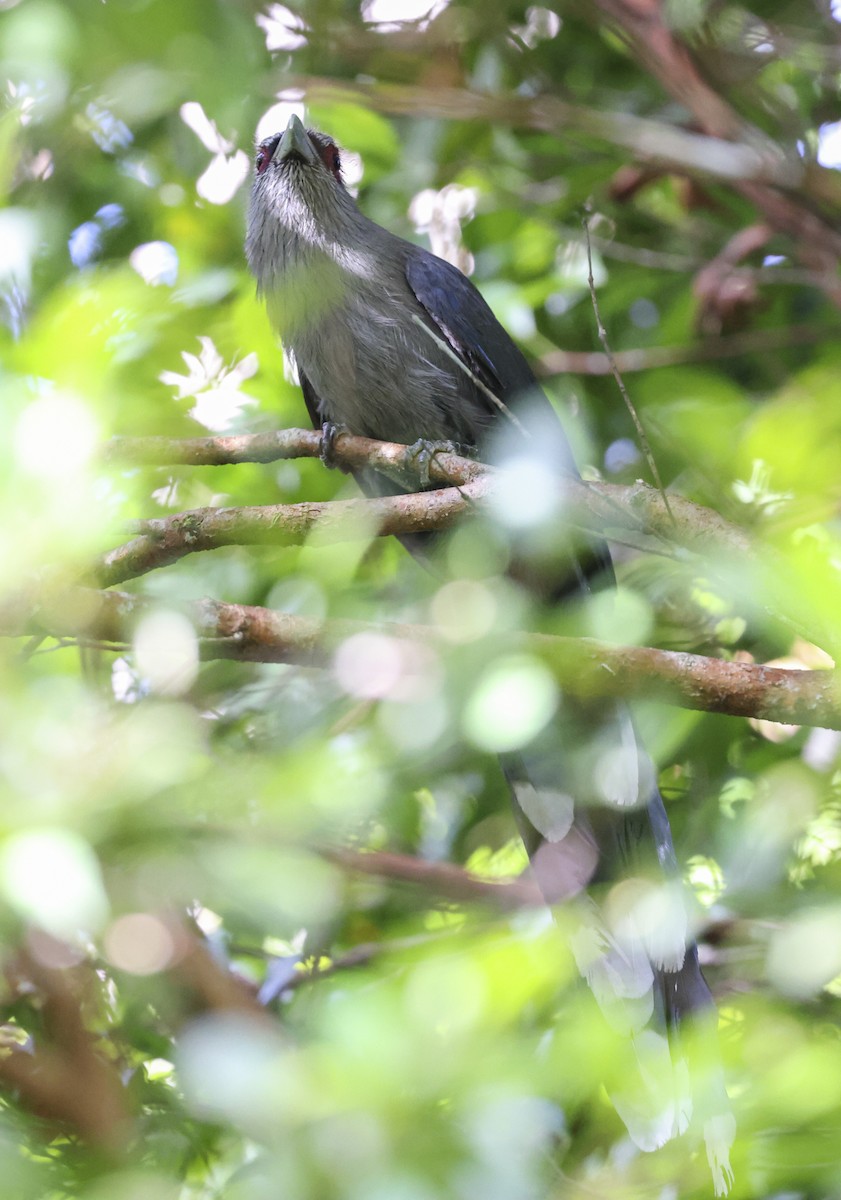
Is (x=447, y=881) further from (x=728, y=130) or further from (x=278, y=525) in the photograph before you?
(x=728, y=130)

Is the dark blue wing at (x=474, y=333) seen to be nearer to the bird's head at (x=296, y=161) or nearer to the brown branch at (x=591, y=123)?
the brown branch at (x=591, y=123)

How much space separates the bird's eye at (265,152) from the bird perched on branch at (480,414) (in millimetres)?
51

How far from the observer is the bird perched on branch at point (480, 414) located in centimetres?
225

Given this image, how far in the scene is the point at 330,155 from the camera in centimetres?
324

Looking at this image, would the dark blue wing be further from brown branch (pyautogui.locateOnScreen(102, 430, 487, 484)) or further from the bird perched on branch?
brown branch (pyautogui.locateOnScreen(102, 430, 487, 484))

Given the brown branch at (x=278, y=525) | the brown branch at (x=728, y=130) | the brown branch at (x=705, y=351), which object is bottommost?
the brown branch at (x=705, y=351)

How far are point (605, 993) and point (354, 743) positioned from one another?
751 millimetres

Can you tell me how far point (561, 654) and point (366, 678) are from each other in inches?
13.5

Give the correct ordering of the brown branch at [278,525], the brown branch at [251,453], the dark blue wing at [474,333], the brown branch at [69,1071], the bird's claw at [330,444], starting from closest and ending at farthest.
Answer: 1. the brown branch at [69,1071]
2. the brown branch at [251,453]
3. the brown branch at [278,525]
4. the bird's claw at [330,444]
5. the dark blue wing at [474,333]

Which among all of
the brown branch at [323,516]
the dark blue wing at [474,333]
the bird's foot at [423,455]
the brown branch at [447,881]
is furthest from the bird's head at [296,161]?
the brown branch at [447,881]

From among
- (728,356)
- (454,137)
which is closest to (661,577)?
(728,356)

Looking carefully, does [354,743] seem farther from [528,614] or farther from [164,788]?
[164,788]

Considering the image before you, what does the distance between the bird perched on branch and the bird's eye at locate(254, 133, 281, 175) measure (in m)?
0.05

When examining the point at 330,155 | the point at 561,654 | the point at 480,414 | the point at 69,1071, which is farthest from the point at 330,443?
the point at 69,1071
